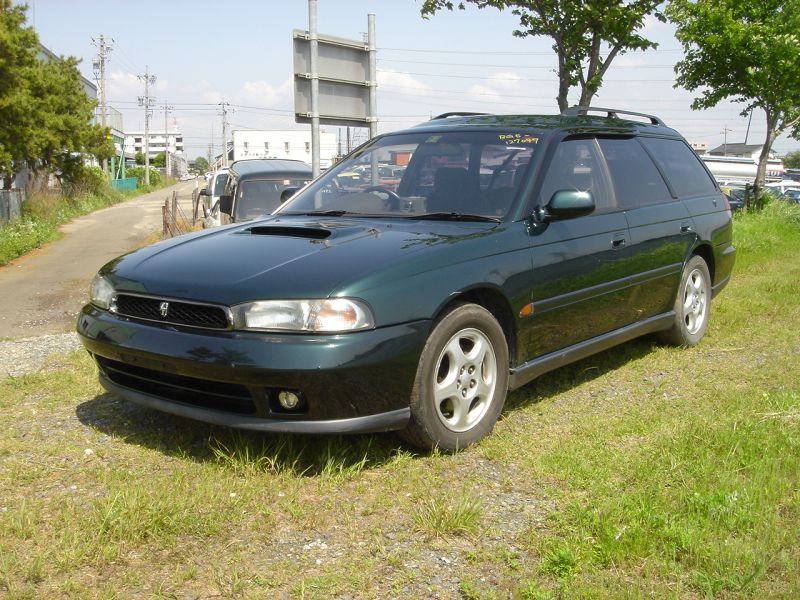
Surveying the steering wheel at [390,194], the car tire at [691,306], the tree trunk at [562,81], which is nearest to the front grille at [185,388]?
the steering wheel at [390,194]

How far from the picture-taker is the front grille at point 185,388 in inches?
149

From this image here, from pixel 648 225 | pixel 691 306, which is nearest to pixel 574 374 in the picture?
pixel 648 225

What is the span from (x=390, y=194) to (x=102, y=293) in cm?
175

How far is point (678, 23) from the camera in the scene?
1891 cm

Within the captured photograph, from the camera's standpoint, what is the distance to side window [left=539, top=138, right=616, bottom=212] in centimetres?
499

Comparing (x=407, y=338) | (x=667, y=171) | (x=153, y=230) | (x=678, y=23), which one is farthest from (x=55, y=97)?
(x=407, y=338)

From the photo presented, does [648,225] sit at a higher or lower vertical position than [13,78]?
lower

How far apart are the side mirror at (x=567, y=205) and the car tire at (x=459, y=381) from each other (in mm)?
828

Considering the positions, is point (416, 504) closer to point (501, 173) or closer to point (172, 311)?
point (172, 311)

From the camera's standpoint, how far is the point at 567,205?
466cm

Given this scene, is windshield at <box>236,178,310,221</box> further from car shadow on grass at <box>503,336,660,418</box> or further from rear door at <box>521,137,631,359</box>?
rear door at <box>521,137,631,359</box>

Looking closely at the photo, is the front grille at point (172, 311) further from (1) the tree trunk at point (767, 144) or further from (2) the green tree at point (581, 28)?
(1) the tree trunk at point (767, 144)

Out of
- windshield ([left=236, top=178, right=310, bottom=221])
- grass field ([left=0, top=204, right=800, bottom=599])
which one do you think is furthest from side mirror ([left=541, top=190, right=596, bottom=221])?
windshield ([left=236, top=178, right=310, bottom=221])

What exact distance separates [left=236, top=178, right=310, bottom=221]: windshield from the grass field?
7.26 meters
